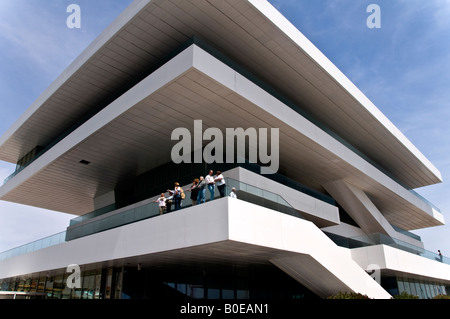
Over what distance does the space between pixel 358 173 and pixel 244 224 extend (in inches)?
598

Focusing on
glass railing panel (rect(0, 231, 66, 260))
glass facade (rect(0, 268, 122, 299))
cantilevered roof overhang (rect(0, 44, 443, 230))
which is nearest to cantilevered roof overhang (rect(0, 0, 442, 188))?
cantilevered roof overhang (rect(0, 44, 443, 230))

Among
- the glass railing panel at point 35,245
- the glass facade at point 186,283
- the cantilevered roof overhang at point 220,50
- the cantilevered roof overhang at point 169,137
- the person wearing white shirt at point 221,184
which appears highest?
the cantilevered roof overhang at point 220,50

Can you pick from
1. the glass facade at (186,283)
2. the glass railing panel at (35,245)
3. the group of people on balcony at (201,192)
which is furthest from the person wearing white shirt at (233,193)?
the glass railing panel at (35,245)

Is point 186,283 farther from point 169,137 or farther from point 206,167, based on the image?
point 169,137

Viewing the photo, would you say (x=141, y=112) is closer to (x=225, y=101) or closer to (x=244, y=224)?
(x=225, y=101)

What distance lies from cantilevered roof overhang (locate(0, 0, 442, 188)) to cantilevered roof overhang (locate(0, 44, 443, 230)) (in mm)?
2348

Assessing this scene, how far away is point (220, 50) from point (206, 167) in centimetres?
611

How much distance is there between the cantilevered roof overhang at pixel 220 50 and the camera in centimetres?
1589

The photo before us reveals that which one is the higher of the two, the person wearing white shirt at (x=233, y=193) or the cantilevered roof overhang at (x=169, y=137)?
the cantilevered roof overhang at (x=169, y=137)

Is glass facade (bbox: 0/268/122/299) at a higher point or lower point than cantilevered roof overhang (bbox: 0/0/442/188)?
lower

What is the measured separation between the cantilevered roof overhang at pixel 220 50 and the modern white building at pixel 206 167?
0.09 metres

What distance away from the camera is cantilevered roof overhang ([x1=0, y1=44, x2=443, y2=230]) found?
15.0m

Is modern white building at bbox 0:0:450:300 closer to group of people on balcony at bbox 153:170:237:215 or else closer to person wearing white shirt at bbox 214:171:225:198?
person wearing white shirt at bbox 214:171:225:198

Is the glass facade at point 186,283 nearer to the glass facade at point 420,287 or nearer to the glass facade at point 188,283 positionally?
the glass facade at point 188,283
